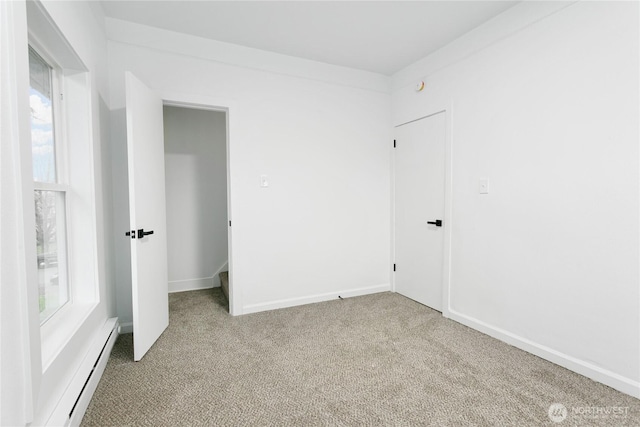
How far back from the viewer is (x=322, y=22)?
239 cm

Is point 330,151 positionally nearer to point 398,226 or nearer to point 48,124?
point 398,226

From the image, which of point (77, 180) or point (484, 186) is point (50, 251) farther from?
point (484, 186)

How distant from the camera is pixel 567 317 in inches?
76.5

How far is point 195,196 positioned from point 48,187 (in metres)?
2.18

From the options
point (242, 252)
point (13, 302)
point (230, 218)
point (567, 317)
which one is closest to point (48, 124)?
point (13, 302)

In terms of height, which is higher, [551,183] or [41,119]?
[41,119]

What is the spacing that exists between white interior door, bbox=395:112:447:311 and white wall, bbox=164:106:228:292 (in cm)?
221

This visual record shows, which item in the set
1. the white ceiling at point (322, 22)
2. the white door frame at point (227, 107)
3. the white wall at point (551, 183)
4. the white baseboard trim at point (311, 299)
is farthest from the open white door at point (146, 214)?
the white wall at point (551, 183)

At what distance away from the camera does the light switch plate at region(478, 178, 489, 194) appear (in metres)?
2.39

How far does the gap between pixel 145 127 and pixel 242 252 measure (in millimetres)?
1307

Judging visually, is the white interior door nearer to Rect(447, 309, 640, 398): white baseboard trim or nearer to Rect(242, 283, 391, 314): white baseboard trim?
Rect(242, 283, 391, 314): white baseboard trim

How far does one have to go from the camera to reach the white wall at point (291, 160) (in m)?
2.54

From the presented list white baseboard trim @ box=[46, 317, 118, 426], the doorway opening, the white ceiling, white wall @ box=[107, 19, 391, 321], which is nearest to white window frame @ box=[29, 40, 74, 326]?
white baseboard trim @ box=[46, 317, 118, 426]
